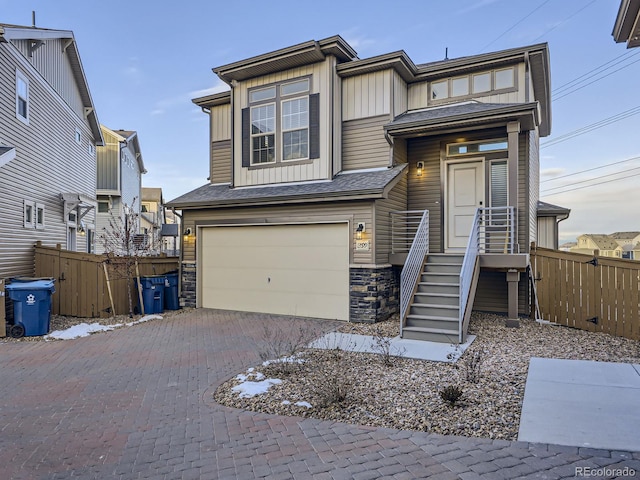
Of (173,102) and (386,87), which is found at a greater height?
(173,102)

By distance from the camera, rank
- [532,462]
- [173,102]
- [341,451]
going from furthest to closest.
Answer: [173,102], [341,451], [532,462]

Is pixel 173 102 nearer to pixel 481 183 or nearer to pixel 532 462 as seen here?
pixel 481 183

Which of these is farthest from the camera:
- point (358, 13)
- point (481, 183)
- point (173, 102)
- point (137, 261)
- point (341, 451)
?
point (173, 102)

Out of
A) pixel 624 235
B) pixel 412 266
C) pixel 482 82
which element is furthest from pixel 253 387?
pixel 624 235

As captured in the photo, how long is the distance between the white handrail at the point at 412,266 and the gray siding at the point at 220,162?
603 centimetres

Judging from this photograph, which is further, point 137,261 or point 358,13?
point 358,13

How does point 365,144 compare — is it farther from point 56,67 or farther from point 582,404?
point 56,67

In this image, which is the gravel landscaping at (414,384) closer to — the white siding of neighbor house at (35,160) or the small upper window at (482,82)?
the small upper window at (482,82)

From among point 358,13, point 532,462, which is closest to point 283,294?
point 532,462

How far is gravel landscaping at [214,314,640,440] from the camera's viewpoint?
393 cm

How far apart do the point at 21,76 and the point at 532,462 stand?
12.6 meters

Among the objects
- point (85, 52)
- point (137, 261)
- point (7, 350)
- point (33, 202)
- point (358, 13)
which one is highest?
point (358, 13)

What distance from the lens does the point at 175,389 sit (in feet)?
16.2

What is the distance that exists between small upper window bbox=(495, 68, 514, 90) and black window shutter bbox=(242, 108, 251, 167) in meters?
6.26
